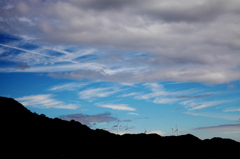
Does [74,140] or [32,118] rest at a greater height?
[32,118]

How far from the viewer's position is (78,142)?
4788 centimetres

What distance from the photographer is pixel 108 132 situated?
56.2 m

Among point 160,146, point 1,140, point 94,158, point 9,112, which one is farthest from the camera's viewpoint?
point 9,112

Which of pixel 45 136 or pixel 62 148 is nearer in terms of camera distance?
pixel 62 148

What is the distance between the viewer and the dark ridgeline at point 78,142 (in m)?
42.4

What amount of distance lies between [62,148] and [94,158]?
6.98 metres

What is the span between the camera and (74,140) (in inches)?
1907

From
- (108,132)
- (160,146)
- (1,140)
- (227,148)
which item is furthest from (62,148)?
(227,148)

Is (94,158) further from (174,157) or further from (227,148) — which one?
(227,148)

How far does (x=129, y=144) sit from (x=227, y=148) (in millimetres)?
18974

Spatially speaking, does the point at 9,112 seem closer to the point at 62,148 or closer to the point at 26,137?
the point at 26,137

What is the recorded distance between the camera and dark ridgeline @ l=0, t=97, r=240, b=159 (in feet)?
139

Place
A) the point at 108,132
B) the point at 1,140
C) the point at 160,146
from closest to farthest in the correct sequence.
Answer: the point at 1,140 < the point at 160,146 < the point at 108,132

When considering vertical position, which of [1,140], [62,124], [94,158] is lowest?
[94,158]
